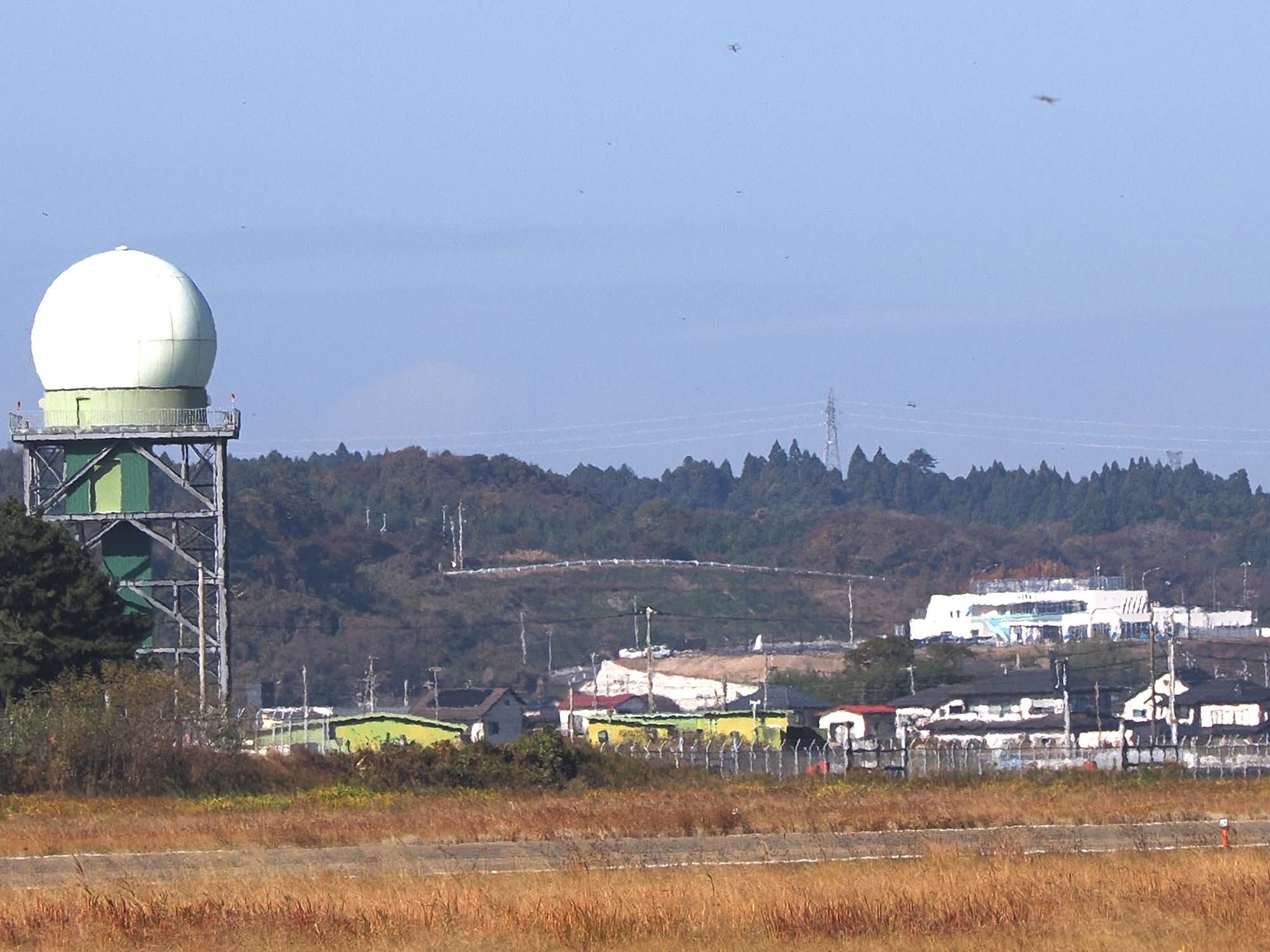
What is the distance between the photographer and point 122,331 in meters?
65.9

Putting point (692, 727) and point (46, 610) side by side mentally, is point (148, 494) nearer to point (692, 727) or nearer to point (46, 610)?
point (46, 610)

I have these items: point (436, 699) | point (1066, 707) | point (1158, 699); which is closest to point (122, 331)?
point (1066, 707)

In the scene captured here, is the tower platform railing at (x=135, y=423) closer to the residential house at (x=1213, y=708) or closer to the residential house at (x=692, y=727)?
the residential house at (x=692, y=727)

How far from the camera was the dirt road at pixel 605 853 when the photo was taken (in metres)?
29.4

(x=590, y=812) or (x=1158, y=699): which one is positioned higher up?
(x=1158, y=699)

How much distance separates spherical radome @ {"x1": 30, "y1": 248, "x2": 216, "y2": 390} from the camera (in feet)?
217

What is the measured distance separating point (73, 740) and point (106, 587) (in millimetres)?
11619

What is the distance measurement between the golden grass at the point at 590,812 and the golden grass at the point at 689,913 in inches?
436

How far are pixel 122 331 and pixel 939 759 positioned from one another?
2862 centimetres

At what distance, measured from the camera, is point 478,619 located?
19300cm

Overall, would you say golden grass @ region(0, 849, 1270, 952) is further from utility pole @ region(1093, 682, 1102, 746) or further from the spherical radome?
utility pole @ region(1093, 682, 1102, 746)

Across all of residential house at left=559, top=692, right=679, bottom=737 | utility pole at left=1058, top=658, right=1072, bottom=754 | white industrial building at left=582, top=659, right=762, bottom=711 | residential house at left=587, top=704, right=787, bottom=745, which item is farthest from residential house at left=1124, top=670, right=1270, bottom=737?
white industrial building at left=582, top=659, right=762, bottom=711

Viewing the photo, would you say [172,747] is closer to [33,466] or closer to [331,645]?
[33,466]

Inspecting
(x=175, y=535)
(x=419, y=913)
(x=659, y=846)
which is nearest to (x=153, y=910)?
(x=419, y=913)
